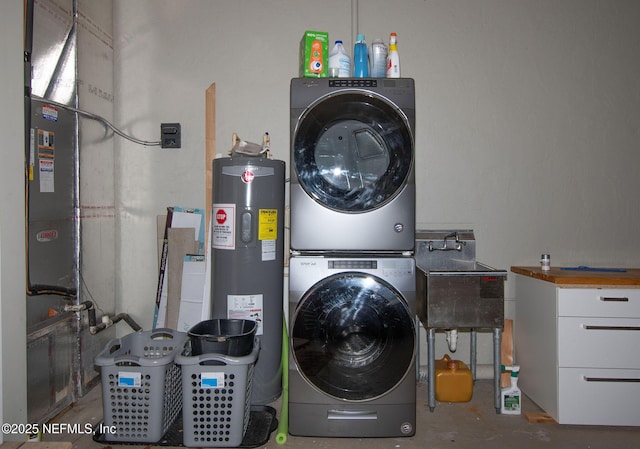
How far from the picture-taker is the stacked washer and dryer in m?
1.95

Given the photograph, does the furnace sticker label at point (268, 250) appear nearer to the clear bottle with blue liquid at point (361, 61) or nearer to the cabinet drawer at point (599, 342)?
the clear bottle with blue liquid at point (361, 61)

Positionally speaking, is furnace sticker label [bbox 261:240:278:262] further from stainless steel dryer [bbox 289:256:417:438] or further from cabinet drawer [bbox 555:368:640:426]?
cabinet drawer [bbox 555:368:640:426]

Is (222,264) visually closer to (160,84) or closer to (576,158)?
(160,84)

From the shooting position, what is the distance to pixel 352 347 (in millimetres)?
1976

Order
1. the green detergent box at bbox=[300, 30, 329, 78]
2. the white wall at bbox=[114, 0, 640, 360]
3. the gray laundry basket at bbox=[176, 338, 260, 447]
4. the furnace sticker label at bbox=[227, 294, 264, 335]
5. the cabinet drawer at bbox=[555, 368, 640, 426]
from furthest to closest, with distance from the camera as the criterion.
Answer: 1. the white wall at bbox=[114, 0, 640, 360]
2. the green detergent box at bbox=[300, 30, 329, 78]
3. the furnace sticker label at bbox=[227, 294, 264, 335]
4. the cabinet drawer at bbox=[555, 368, 640, 426]
5. the gray laundry basket at bbox=[176, 338, 260, 447]

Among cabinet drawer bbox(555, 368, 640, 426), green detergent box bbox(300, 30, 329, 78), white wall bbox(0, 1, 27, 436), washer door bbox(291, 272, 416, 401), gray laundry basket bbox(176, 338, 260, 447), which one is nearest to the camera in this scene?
white wall bbox(0, 1, 27, 436)

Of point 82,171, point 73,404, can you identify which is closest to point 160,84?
point 82,171

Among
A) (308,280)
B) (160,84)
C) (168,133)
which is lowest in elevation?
(308,280)

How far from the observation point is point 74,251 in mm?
2314

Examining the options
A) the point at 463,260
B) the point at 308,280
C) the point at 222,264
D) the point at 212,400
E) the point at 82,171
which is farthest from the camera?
the point at 463,260

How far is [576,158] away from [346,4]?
1.75 m

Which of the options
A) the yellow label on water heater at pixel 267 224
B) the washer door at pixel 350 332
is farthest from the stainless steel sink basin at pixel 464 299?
the yellow label on water heater at pixel 267 224

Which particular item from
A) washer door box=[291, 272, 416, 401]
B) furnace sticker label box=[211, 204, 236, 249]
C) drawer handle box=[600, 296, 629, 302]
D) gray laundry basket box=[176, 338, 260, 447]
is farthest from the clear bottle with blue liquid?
drawer handle box=[600, 296, 629, 302]

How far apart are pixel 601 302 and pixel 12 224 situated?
2.60 metres
